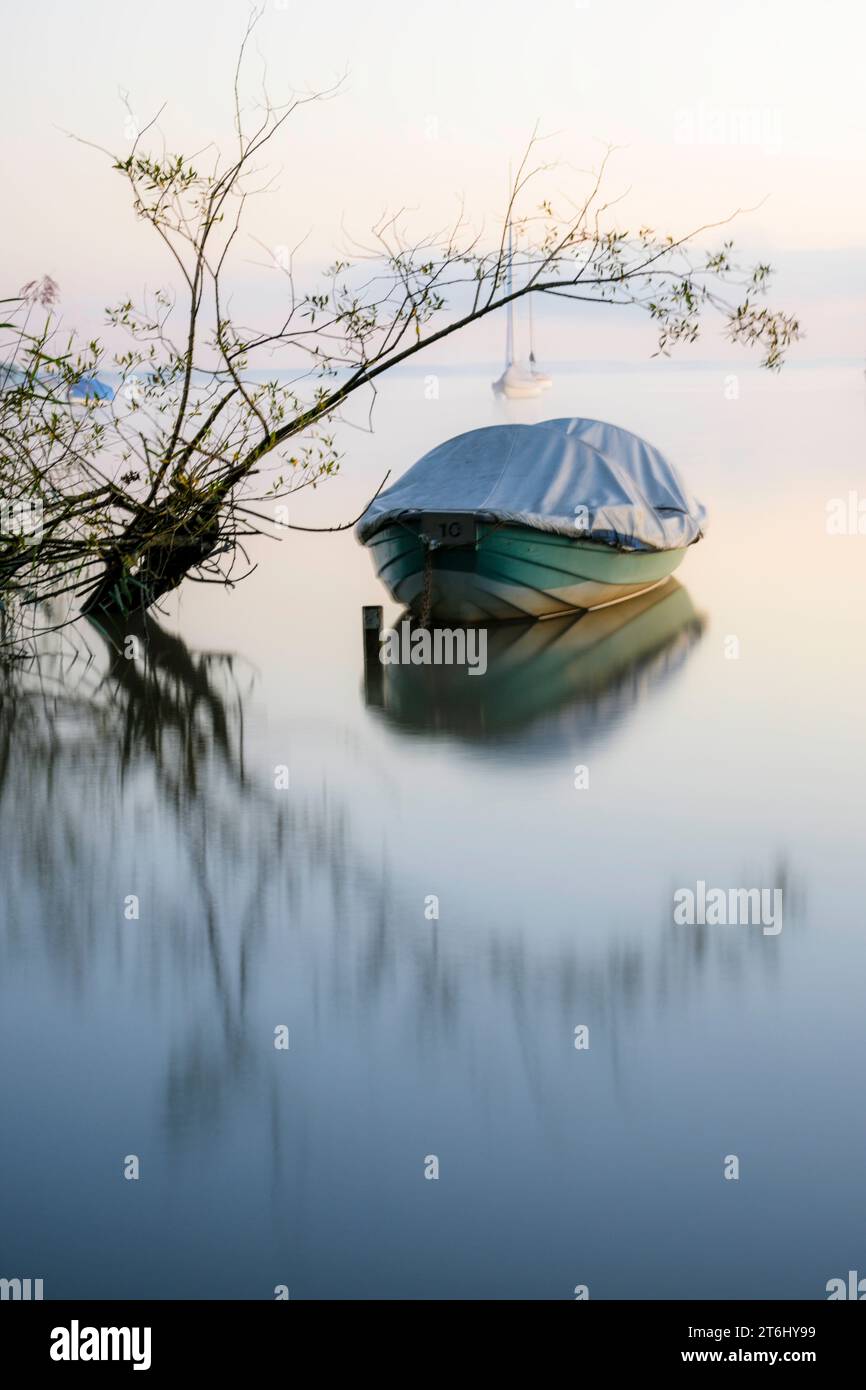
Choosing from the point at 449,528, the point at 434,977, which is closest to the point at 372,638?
the point at 449,528

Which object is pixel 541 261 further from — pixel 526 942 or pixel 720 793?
pixel 526 942

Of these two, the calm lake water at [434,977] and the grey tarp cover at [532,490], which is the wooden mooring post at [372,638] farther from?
the grey tarp cover at [532,490]

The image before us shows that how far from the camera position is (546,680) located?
37.1ft

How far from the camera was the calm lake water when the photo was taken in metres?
4.22

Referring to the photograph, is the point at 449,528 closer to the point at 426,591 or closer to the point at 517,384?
the point at 426,591

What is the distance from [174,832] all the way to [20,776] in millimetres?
1466

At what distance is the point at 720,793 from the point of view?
341 inches

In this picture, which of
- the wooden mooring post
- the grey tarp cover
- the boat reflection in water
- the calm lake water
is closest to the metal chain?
the grey tarp cover

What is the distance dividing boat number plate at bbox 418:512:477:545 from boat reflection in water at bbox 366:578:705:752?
2.95 ft

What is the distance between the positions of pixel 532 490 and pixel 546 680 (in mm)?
2067

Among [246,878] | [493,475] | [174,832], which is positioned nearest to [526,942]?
[246,878]

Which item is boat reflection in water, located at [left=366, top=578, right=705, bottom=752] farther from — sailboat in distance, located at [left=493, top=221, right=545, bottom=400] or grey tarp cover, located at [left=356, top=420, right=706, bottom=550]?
sailboat in distance, located at [left=493, top=221, right=545, bottom=400]

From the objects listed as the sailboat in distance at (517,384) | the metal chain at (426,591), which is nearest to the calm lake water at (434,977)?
the metal chain at (426,591)

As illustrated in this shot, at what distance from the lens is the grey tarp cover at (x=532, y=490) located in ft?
40.9
